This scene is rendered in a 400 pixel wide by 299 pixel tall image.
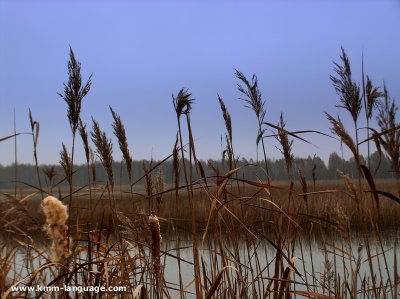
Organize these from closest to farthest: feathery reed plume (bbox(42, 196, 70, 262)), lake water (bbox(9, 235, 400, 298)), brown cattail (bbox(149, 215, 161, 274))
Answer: feathery reed plume (bbox(42, 196, 70, 262))
brown cattail (bbox(149, 215, 161, 274))
lake water (bbox(9, 235, 400, 298))

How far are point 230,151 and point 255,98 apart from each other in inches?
18.2

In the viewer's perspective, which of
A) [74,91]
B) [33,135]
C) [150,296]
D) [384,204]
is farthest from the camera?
[384,204]

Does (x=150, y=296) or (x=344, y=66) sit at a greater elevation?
(x=344, y=66)

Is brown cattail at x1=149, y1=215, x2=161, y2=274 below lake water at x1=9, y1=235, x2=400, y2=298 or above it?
above

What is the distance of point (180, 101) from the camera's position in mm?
1671

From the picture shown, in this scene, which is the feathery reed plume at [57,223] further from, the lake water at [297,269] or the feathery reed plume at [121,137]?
the feathery reed plume at [121,137]

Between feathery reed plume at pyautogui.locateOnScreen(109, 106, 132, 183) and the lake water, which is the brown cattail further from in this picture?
feathery reed plume at pyautogui.locateOnScreen(109, 106, 132, 183)

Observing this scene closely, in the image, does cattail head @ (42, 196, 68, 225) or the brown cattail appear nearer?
cattail head @ (42, 196, 68, 225)

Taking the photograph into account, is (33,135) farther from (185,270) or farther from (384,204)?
(384,204)

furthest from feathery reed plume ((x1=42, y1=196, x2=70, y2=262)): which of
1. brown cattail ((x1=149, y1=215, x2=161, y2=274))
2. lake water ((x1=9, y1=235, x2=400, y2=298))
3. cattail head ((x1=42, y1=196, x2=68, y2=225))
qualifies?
lake water ((x1=9, y1=235, x2=400, y2=298))

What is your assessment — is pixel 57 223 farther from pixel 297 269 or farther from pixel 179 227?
pixel 297 269

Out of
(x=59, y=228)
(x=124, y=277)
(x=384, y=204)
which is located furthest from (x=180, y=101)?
(x=384, y=204)

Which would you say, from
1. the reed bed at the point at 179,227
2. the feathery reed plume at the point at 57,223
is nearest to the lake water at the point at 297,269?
the reed bed at the point at 179,227

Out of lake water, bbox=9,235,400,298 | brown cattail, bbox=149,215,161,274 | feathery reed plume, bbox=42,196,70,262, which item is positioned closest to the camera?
feathery reed plume, bbox=42,196,70,262
